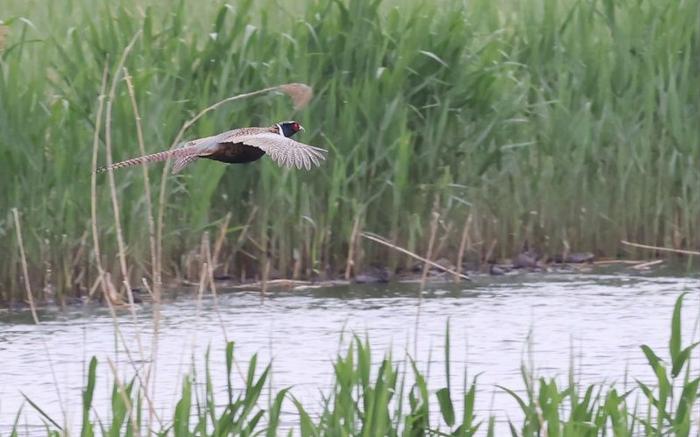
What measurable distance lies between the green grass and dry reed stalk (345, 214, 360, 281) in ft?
0.13

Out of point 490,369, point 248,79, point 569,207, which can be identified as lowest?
point 490,369

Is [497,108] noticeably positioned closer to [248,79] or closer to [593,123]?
[593,123]

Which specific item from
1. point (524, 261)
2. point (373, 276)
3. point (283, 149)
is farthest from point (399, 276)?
point (283, 149)

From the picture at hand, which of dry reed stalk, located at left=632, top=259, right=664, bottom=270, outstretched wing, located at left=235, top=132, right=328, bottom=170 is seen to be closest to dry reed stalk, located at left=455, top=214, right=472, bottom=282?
dry reed stalk, located at left=632, top=259, right=664, bottom=270

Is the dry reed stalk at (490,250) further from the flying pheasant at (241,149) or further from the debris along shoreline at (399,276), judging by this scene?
the flying pheasant at (241,149)

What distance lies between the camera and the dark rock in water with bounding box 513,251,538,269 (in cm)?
748

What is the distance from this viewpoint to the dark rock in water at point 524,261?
748cm

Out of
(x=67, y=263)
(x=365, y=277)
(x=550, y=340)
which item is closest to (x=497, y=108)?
(x=365, y=277)

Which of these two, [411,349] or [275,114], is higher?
[275,114]

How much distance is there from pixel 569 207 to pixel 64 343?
7.90 feet

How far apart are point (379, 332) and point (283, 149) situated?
2273mm

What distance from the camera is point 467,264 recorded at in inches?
295

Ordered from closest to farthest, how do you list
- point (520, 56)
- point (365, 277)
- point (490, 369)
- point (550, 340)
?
point (490, 369) < point (550, 340) < point (365, 277) < point (520, 56)

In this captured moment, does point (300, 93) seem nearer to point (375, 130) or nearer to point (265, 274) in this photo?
point (265, 274)
